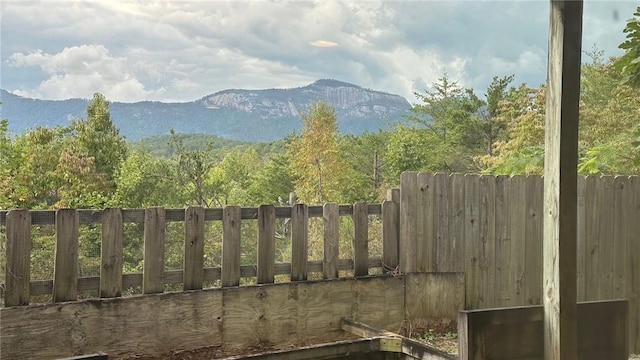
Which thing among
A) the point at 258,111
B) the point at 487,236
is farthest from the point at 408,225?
the point at 258,111

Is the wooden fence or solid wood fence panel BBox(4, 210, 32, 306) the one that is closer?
solid wood fence panel BBox(4, 210, 32, 306)

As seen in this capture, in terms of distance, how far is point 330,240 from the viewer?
13.5ft

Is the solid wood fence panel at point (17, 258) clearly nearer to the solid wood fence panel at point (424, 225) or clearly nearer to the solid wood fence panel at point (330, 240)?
the solid wood fence panel at point (330, 240)

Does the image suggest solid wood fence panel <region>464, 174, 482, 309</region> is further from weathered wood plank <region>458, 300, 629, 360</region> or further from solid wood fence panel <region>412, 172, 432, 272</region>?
weathered wood plank <region>458, 300, 629, 360</region>

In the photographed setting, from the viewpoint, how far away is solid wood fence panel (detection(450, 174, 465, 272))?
4.45 metres

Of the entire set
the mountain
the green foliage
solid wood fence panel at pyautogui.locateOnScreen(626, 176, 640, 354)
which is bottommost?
solid wood fence panel at pyautogui.locateOnScreen(626, 176, 640, 354)

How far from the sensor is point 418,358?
9.80 ft

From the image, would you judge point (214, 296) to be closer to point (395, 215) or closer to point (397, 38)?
point (395, 215)

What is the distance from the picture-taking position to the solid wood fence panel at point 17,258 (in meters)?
3.08

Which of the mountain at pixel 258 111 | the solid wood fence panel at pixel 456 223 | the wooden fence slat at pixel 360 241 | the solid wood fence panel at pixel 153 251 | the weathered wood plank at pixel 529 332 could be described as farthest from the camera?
the mountain at pixel 258 111

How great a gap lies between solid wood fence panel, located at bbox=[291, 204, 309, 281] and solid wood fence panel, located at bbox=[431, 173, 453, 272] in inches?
44.6

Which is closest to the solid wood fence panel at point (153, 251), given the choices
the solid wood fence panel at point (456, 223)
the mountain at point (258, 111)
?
the solid wood fence panel at point (456, 223)

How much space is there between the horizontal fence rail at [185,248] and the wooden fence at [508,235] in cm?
25

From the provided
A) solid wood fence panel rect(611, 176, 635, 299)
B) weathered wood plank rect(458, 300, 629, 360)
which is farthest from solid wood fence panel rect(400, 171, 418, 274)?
weathered wood plank rect(458, 300, 629, 360)
